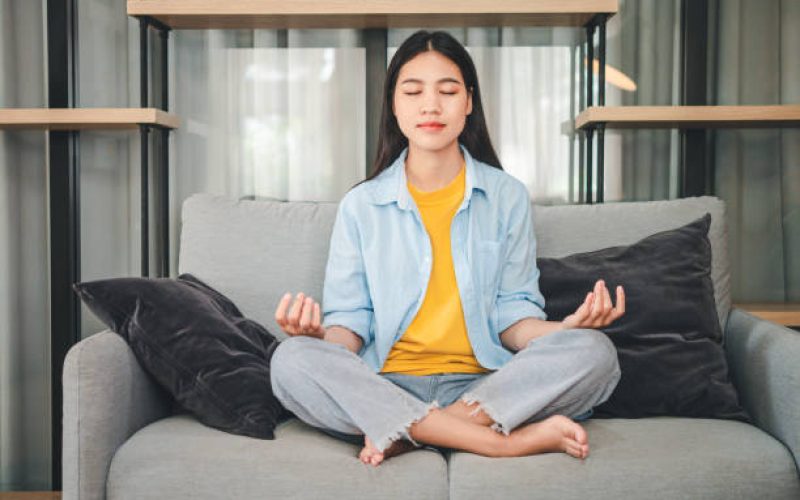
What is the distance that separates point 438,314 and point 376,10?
0.97 m

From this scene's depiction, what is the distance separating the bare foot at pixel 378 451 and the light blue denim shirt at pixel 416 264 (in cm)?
30

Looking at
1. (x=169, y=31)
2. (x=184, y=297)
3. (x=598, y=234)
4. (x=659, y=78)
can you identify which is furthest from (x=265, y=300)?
(x=659, y=78)

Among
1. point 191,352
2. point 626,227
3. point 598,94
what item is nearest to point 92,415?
point 191,352

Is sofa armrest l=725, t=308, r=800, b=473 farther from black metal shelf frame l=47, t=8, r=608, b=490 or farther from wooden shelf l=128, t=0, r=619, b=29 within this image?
wooden shelf l=128, t=0, r=619, b=29

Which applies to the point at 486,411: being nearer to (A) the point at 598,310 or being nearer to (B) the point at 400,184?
(A) the point at 598,310

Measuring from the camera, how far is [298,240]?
2035 millimetres

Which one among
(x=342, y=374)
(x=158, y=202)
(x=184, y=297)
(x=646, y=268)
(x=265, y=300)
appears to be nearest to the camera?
(x=342, y=374)

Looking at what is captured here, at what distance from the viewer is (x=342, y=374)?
4.93ft

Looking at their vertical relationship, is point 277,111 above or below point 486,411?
above

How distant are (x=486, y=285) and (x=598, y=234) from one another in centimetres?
33

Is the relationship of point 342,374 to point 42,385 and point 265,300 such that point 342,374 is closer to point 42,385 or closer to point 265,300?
point 265,300

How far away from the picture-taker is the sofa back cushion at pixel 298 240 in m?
1.99

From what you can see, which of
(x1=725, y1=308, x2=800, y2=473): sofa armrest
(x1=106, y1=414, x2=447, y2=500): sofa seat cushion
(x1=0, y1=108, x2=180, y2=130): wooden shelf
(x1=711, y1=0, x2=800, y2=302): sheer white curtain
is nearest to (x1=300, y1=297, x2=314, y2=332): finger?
(x1=106, y1=414, x2=447, y2=500): sofa seat cushion

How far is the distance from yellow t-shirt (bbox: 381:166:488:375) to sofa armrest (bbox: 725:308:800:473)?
0.53 m
